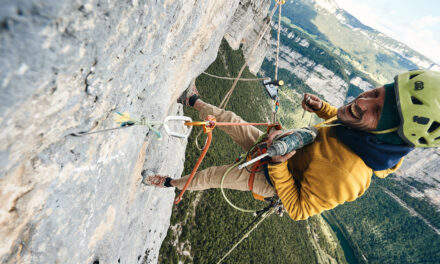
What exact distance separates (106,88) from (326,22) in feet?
733

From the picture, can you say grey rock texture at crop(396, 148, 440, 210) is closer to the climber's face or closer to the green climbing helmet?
the green climbing helmet

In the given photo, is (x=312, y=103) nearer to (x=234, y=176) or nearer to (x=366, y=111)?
(x=366, y=111)

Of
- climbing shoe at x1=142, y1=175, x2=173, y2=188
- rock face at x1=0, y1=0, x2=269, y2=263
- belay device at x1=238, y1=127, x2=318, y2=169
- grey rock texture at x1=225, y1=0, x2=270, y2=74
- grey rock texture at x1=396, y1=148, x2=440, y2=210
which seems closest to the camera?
rock face at x1=0, y1=0, x2=269, y2=263

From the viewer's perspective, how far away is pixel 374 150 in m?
1.97

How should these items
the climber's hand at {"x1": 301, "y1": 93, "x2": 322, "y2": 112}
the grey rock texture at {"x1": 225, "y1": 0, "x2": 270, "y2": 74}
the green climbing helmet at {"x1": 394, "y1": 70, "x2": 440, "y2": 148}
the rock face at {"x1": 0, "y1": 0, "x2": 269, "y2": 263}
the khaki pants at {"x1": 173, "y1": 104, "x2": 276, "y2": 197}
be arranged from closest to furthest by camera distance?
the rock face at {"x1": 0, "y1": 0, "x2": 269, "y2": 263}
the green climbing helmet at {"x1": 394, "y1": 70, "x2": 440, "y2": 148}
the khaki pants at {"x1": 173, "y1": 104, "x2": 276, "y2": 197}
the climber's hand at {"x1": 301, "y1": 93, "x2": 322, "y2": 112}
the grey rock texture at {"x1": 225, "y1": 0, "x2": 270, "y2": 74}

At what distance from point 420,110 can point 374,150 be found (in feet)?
1.65

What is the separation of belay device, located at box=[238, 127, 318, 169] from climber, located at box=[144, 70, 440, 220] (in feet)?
0.45

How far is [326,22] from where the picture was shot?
178 meters

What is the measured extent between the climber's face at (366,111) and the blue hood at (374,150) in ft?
0.34

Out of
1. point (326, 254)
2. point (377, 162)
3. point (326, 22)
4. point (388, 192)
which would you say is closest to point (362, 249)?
point (326, 254)

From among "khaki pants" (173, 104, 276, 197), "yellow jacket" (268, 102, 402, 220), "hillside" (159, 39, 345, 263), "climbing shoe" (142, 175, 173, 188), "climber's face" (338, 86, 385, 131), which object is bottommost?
"hillside" (159, 39, 345, 263)

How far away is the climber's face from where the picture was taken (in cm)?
202

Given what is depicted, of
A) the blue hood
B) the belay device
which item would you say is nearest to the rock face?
the belay device

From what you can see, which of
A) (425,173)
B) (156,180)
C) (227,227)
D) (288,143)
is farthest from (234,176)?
(425,173)
